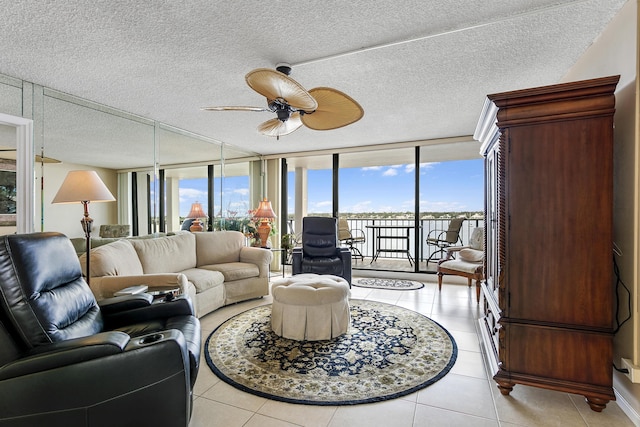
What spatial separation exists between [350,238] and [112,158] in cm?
Result: 458

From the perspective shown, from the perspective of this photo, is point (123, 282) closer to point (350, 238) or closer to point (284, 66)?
point (284, 66)

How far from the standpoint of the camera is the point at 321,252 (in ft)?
15.1

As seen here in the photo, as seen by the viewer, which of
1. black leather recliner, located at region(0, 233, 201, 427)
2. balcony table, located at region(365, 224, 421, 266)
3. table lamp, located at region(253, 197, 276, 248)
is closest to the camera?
black leather recliner, located at region(0, 233, 201, 427)

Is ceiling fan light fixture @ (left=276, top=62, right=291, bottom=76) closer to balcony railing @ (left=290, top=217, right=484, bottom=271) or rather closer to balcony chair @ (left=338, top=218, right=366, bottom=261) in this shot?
balcony chair @ (left=338, top=218, right=366, bottom=261)

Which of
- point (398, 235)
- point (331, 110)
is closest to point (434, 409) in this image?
point (331, 110)

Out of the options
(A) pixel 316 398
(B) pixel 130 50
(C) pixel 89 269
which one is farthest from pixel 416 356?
(B) pixel 130 50

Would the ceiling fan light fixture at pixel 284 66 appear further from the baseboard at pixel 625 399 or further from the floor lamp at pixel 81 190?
the baseboard at pixel 625 399

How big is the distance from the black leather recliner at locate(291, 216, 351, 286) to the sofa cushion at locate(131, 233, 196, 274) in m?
1.42

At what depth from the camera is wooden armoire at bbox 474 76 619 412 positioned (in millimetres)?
1740

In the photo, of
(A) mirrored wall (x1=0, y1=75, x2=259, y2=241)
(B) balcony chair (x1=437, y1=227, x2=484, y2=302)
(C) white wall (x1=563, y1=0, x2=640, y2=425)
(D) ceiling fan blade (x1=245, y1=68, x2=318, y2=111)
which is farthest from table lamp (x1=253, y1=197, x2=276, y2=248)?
(C) white wall (x1=563, y1=0, x2=640, y2=425)

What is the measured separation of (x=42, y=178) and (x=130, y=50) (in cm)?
173

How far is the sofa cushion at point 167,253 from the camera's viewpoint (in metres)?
3.32

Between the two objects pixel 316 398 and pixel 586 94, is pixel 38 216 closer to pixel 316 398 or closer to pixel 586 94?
pixel 316 398

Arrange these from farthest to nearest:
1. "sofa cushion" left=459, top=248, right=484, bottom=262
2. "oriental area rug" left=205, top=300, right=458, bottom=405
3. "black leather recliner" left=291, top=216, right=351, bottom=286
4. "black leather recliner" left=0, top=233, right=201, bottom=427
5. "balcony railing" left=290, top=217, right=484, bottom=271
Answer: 1. "balcony railing" left=290, top=217, right=484, bottom=271
2. "black leather recliner" left=291, top=216, right=351, bottom=286
3. "sofa cushion" left=459, top=248, right=484, bottom=262
4. "oriental area rug" left=205, top=300, right=458, bottom=405
5. "black leather recliner" left=0, top=233, right=201, bottom=427
